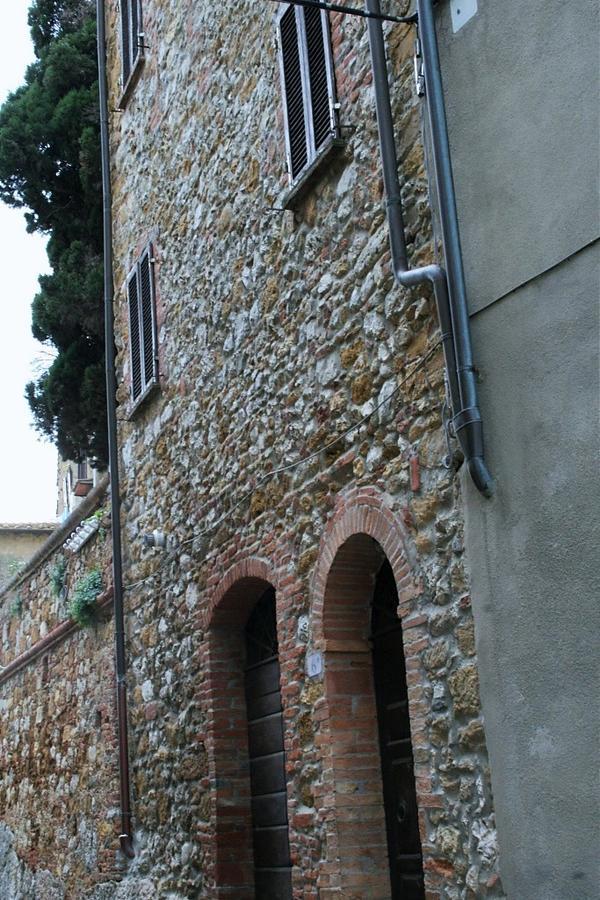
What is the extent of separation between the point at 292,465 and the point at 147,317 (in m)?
3.49

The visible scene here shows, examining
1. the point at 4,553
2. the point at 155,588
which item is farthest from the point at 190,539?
the point at 4,553

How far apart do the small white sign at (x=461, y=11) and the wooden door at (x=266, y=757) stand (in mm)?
3869

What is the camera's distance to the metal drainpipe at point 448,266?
16.6 ft

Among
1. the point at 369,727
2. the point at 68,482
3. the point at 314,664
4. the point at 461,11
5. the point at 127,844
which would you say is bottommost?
the point at 127,844

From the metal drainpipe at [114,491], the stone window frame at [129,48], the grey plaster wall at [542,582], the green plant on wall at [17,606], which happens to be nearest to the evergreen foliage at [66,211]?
the green plant on wall at [17,606]

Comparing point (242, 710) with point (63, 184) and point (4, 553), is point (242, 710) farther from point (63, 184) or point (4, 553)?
point (4, 553)

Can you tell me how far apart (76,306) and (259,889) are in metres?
7.81

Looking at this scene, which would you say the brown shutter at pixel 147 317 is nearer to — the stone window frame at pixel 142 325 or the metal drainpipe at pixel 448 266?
the stone window frame at pixel 142 325

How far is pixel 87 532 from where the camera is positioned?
1136 centimetres

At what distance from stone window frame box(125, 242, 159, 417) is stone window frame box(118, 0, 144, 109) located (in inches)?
65.4

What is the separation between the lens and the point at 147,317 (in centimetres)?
996

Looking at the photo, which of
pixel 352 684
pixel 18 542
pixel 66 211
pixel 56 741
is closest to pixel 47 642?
pixel 56 741

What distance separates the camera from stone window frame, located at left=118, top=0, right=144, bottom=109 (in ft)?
34.0

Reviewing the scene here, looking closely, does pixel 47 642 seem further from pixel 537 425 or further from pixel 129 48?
pixel 537 425
